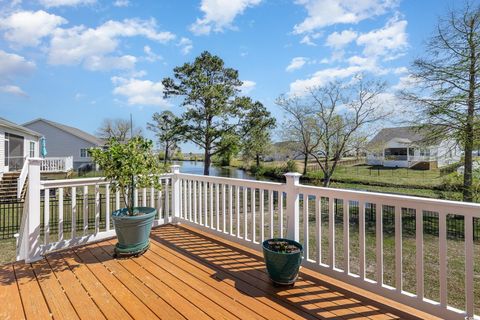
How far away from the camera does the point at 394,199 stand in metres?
2.04

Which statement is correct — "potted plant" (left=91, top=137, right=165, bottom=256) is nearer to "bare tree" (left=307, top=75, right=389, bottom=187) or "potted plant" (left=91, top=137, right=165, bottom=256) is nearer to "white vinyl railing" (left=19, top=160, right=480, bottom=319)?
"white vinyl railing" (left=19, top=160, right=480, bottom=319)

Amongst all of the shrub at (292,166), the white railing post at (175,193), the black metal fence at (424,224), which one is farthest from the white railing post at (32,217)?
the shrub at (292,166)

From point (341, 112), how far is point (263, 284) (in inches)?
430

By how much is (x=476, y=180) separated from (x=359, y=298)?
7.97 m

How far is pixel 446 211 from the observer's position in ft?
5.86

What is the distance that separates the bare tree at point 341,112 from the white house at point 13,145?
15523mm

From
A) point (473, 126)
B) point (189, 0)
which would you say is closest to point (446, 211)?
point (189, 0)

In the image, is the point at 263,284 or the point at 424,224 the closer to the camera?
the point at 263,284

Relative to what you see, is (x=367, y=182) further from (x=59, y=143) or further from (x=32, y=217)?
(x=59, y=143)

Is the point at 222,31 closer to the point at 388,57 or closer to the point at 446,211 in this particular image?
the point at 388,57

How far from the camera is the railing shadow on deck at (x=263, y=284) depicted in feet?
6.69

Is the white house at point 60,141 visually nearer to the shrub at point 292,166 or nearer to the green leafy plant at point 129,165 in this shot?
the shrub at point 292,166

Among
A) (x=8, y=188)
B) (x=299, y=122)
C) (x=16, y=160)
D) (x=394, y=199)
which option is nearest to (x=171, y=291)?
(x=394, y=199)

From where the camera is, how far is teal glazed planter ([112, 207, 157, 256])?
299cm
